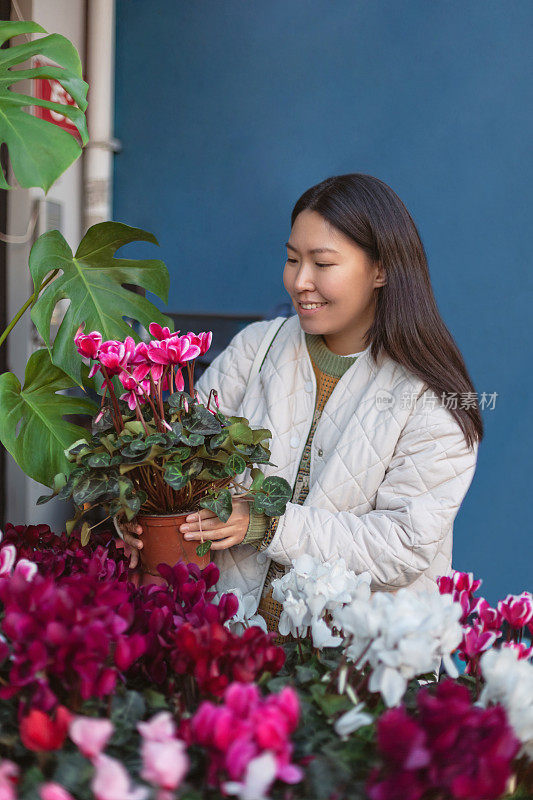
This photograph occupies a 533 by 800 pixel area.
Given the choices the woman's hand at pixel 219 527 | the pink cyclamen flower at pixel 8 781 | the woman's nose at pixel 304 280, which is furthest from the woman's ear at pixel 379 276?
the pink cyclamen flower at pixel 8 781

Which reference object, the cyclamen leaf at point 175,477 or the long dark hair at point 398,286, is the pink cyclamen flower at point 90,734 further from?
the long dark hair at point 398,286

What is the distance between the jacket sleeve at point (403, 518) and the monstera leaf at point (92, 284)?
488 mm

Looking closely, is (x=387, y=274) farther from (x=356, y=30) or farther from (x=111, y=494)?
(x=356, y=30)

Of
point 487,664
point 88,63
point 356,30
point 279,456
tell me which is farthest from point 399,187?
point 487,664

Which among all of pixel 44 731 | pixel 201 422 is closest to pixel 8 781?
pixel 44 731

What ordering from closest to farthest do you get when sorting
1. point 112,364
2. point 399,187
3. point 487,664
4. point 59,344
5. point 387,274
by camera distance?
point 487,664 → point 112,364 → point 59,344 → point 387,274 → point 399,187

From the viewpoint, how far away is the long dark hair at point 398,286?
4.74ft

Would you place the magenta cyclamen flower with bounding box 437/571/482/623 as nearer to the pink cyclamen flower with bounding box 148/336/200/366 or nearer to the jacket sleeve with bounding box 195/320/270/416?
the pink cyclamen flower with bounding box 148/336/200/366

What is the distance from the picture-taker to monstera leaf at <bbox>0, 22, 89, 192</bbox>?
104cm

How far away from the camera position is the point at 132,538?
4.02 feet

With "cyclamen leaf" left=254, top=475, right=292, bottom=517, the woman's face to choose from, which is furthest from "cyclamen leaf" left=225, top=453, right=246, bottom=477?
the woman's face

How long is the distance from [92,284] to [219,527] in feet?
1.78

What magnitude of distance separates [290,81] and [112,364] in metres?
1.80

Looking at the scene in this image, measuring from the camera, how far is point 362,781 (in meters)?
0.63
